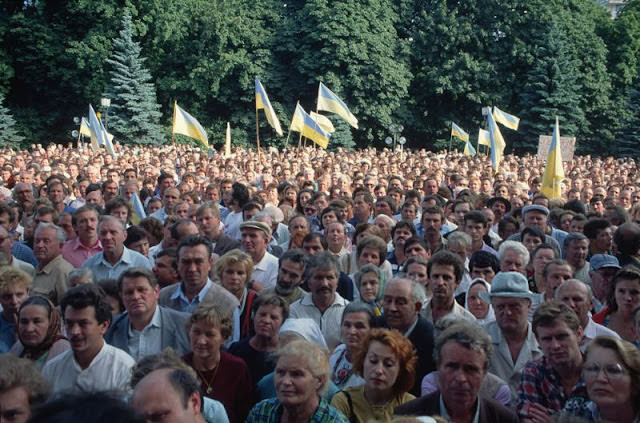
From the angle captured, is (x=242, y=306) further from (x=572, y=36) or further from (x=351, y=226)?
(x=572, y=36)

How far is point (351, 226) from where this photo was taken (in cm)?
1016

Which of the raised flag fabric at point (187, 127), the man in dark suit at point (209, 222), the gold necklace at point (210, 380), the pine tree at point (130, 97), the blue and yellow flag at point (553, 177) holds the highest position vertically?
the pine tree at point (130, 97)

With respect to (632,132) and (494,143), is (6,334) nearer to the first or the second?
(494,143)

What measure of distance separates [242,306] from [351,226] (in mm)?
4253

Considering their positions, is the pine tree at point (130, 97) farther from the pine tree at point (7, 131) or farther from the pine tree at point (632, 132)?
the pine tree at point (632, 132)

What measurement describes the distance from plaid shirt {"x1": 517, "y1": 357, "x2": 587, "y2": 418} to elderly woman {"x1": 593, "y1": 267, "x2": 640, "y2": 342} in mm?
1454

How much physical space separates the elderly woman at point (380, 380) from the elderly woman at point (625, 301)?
200cm

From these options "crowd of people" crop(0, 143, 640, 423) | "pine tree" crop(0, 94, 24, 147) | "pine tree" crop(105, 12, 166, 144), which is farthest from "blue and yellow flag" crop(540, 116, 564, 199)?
"pine tree" crop(0, 94, 24, 147)

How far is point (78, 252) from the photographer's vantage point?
310 inches

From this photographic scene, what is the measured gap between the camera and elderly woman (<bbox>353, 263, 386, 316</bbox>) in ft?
20.2

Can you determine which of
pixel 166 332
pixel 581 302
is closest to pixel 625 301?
pixel 581 302

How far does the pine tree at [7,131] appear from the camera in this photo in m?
37.7

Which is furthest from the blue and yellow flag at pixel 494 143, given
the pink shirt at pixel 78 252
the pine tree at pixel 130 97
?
the pine tree at pixel 130 97

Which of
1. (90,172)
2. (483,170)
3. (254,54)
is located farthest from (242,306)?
(254,54)
